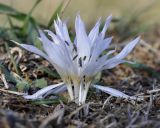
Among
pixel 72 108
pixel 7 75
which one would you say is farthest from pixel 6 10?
pixel 72 108

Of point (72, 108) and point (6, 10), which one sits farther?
point (6, 10)

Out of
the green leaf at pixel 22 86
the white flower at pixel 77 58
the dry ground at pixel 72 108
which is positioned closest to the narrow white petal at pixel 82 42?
the white flower at pixel 77 58

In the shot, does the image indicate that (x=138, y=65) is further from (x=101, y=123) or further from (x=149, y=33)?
(x=149, y=33)

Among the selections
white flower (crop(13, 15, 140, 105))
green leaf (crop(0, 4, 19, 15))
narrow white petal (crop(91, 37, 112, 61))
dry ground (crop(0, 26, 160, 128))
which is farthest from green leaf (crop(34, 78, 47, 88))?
green leaf (crop(0, 4, 19, 15))

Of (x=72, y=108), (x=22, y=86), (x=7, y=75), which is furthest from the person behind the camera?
(x=7, y=75)

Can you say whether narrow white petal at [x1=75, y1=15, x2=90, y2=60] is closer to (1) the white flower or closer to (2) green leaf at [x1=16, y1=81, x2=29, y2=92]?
(1) the white flower

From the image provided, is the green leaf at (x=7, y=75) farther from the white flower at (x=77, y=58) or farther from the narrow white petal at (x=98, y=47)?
the narrow white petal at (x=98, y=47)

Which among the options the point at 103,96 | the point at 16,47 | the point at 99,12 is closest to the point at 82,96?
the point at 103,96

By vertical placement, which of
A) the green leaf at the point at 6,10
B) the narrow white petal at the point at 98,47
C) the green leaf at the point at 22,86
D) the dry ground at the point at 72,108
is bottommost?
the dry ground at the point at 72,108

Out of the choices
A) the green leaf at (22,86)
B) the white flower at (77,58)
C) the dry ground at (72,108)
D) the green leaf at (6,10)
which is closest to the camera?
the dry ground at (72,108)

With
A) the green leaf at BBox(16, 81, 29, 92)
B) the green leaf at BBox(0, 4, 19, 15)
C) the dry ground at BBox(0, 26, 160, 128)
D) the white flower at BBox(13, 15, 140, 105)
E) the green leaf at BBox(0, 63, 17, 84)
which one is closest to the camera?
the dry ground at BBox(0, 26, 160, 128)

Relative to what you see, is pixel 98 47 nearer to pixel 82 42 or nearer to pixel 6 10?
pixel 82 42

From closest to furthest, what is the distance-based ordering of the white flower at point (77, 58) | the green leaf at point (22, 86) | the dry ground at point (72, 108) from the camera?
the dry ground at point (72, 108) → the white flower at point (77, 58) → the green leaf at point (22, 86)
